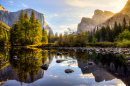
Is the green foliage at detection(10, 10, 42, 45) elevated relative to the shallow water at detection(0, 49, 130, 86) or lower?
elevated

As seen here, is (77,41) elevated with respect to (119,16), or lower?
lower

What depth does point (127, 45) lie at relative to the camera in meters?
28.7

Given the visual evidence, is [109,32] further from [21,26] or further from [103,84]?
[103,84]

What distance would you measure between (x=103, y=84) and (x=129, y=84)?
2.48 ft

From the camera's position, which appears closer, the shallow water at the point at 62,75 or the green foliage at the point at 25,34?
the shallow water at the point at 62,75

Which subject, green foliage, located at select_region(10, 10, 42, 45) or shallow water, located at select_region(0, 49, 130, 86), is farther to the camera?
green foliage, located at select_region(10, 10, 42, 45)

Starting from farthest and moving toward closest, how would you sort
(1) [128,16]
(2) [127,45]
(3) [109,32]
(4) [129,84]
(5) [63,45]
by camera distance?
1. (1) [128,16]
2. (3) [109,32]
3. (5) [63,45]
4. (2) [127,45]
5. (4) [129,84]

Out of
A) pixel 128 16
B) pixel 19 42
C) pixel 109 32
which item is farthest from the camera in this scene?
pixel 128 16

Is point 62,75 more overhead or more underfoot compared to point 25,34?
more underfoot

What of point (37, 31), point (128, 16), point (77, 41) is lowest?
point (77, 41)

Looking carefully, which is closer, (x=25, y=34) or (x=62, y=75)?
(x=62, y=75)

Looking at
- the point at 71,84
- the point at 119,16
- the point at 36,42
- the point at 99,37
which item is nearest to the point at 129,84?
the point at 71,84

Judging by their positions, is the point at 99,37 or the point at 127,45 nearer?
the point at 127,45

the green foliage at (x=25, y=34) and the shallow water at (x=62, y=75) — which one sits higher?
the green foliage at (x=25, y=34)
